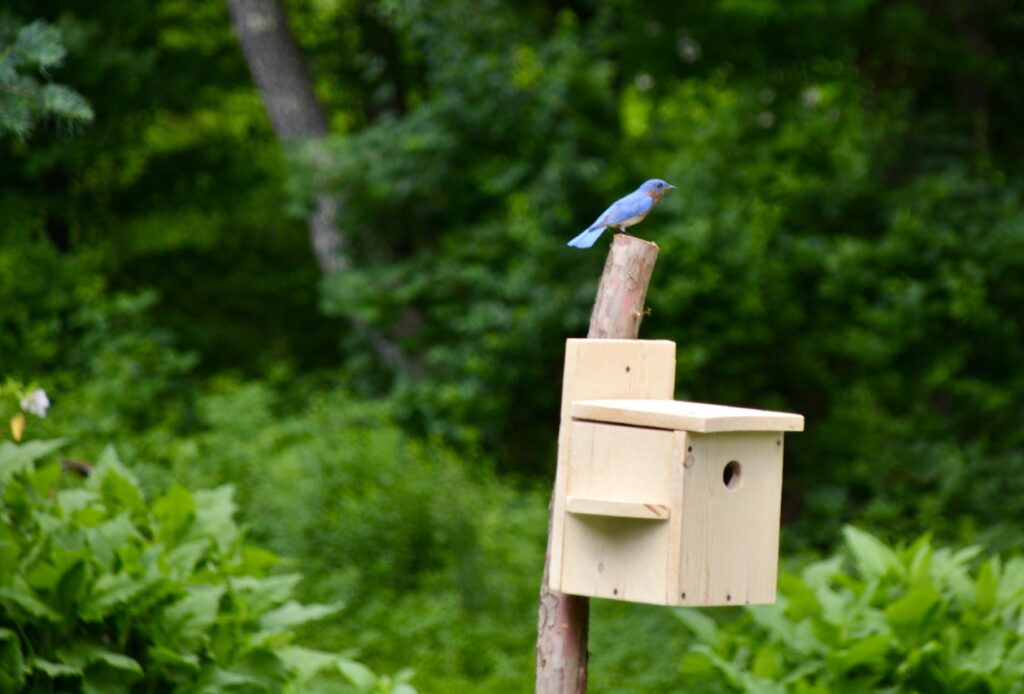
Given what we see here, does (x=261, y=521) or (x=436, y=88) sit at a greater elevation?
(x=436, y=88)

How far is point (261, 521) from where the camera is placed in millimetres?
7797

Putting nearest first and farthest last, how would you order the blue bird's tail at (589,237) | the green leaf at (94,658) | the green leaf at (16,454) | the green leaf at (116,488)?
the blue bird's tail at (589,237) < the green leaf at (94,658) < the green leaf at (16,454) < the green leaf at (116,488)

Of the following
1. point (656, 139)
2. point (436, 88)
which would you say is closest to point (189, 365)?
Answer: point (436, 88)

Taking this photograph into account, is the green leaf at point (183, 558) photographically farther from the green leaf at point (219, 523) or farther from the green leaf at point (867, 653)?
the green leaf at point (867, 653)

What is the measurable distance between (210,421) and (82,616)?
504 cm

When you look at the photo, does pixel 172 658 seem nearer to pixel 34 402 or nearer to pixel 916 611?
pixel 34 402

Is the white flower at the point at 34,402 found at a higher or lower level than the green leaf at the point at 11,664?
higher

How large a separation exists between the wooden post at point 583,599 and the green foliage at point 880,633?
0.98 m

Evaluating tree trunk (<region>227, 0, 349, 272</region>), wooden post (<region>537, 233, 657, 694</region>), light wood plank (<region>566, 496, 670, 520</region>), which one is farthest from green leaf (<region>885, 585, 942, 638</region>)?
tree trunk (<region>227, 0, 349, 272</region>)

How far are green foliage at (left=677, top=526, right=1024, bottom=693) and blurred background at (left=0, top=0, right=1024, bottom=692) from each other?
2.72 meters

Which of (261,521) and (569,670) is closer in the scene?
(569,670)

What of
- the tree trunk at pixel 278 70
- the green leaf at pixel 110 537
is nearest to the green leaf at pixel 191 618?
the green leaf at pixel 110 537

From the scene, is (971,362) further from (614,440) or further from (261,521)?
(614,440)

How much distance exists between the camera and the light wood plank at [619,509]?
3.05 m
